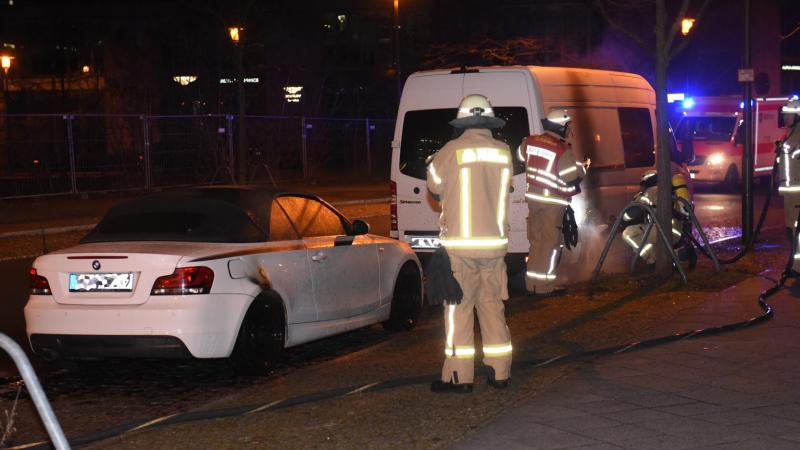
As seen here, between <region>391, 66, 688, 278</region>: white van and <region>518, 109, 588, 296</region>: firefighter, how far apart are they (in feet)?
1.16

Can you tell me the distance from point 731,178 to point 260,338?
24315 millimetres

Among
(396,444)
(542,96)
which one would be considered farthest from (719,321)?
(396,444)

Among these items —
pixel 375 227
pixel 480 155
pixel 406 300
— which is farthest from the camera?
pixel 375 227

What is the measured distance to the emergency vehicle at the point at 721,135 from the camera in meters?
29.4

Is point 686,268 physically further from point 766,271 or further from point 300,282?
point 300,282

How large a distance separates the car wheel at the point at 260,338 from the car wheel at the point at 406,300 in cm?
168

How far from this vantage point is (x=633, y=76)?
1354cm

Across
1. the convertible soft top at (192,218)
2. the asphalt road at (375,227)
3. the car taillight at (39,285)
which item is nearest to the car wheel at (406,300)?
the convertible soft top at (192,218)

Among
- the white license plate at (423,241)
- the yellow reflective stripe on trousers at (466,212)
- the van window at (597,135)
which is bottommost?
the white license plate at (423,241)

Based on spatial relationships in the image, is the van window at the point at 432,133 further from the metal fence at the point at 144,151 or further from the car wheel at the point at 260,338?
the metal fence at the point at 144,151

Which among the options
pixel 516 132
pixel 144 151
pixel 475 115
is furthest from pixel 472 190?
pixel 144 151

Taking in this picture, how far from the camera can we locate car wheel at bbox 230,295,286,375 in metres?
7.29

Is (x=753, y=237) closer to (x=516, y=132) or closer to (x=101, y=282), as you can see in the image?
(x=516, y=132)

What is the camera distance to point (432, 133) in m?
11.2
